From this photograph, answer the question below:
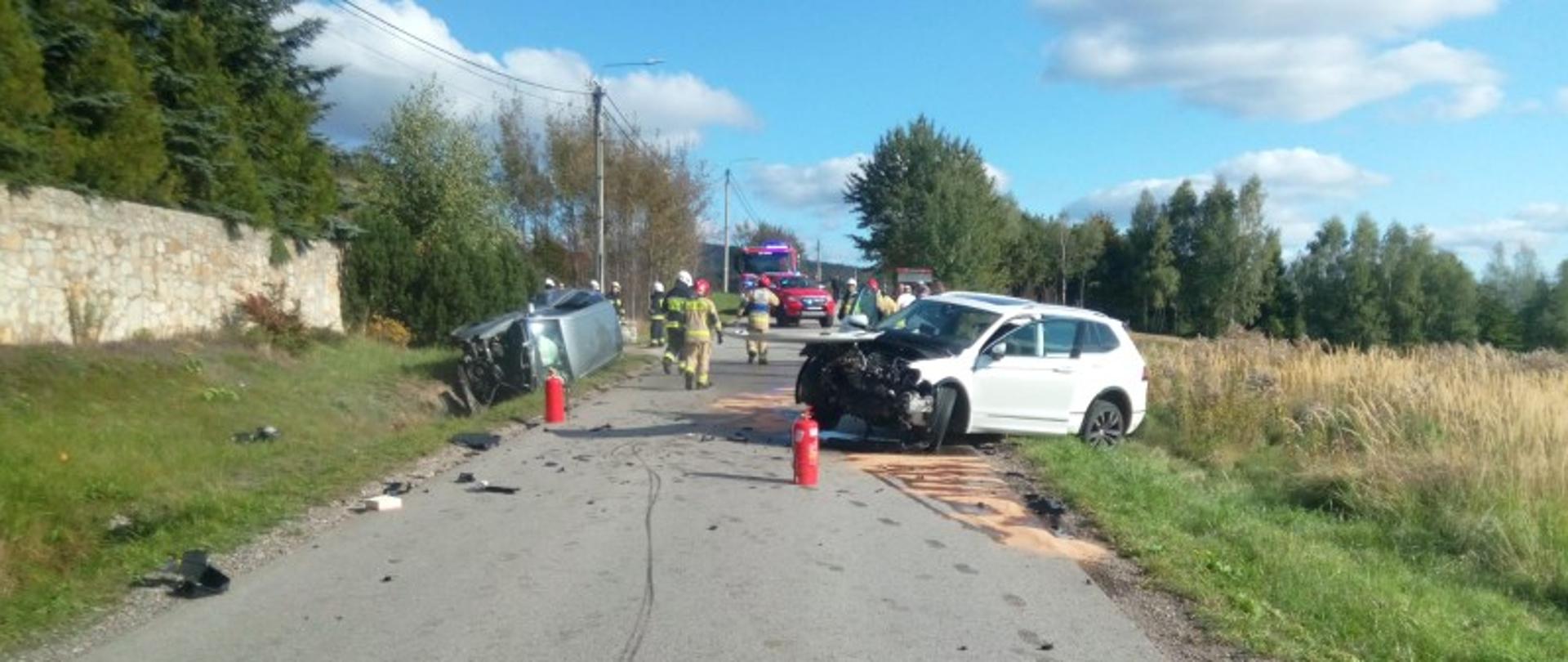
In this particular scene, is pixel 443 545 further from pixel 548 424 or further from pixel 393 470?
pixel 548 424

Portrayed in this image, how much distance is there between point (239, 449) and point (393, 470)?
230cm

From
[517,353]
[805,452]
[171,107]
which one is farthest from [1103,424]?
[171,107]

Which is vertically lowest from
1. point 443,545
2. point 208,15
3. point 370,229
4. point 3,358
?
point 443,545

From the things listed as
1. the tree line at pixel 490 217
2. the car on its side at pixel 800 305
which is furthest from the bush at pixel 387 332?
the car on its side at pixel 800 305

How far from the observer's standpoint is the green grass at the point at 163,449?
25.7 ft

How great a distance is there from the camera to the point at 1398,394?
15.4 metres

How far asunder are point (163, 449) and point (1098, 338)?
383 inches

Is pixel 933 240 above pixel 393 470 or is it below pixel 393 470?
above

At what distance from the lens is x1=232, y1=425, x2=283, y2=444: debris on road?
13.2 m

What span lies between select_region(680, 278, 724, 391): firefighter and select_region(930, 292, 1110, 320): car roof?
453 cm

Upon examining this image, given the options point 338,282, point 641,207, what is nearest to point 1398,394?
point 338,282

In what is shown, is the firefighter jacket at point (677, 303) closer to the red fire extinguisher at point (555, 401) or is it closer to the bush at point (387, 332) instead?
the red fire extinguisher at point (555, 401)

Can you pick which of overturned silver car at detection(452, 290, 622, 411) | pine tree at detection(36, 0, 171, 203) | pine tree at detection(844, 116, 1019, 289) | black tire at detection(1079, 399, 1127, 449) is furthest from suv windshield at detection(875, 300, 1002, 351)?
pine tree at detection(844, 116, 1019, 289)

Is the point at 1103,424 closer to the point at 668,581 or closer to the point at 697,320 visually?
the point at 697,320
